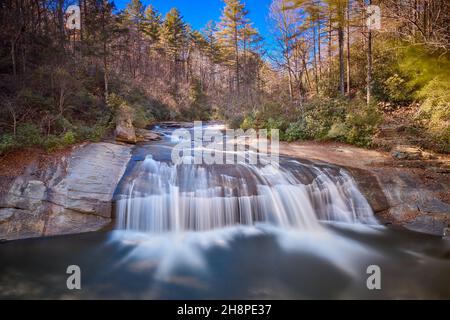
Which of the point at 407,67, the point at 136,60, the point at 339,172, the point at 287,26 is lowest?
the point at 339,172

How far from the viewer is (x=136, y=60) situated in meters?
33.4

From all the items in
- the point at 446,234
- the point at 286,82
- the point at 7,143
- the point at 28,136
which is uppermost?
the point at 286,82

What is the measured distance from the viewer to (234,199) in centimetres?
761

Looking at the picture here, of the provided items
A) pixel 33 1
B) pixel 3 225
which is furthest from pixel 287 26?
pixel 3 225

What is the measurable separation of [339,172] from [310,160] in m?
1.31

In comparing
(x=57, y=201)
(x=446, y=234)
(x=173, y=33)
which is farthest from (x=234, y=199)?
(x=173, y=33)

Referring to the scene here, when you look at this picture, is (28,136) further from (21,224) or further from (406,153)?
(406,153)

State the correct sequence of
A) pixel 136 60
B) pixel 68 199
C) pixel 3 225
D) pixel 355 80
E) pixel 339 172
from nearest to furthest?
pixel 3 225 → pixel 68 199 → pixel 339 172 → pixel 355 80 → pixel 136 60

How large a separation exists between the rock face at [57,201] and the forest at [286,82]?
3.99 feet

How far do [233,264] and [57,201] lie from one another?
4.61 m

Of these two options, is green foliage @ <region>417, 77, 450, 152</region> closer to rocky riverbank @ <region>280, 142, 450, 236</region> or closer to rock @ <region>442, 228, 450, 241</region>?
rocky riverbank @ <region>280, 142, 450, 236</region>

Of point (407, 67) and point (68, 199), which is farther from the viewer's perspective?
point (407, 67)

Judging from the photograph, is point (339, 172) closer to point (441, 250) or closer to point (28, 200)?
point (441, 250)

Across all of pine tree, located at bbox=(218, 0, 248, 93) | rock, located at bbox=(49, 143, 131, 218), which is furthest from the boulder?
pine tree, located at bbox=(218, 0, 248, 93)
